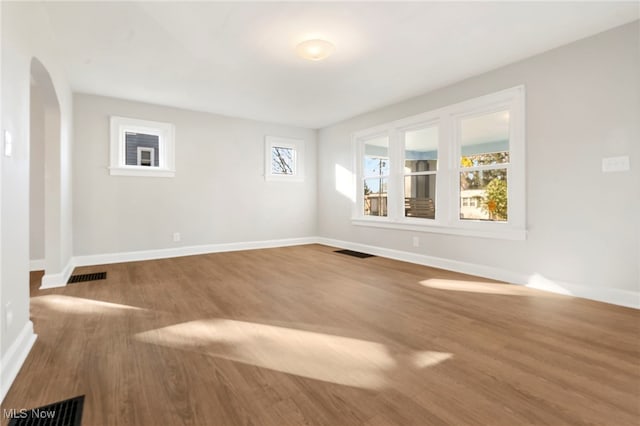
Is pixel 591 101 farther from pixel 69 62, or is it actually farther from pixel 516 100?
pixel 69 62

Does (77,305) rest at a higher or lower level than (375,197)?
lower

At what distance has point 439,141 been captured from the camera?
14.1 feet

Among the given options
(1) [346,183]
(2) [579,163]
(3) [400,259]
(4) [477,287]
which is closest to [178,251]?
(1) [346,183]

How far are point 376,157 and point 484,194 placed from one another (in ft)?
6.96

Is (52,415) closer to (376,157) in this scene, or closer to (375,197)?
(375,197)

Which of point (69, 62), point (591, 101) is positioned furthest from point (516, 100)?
point (69, 62)

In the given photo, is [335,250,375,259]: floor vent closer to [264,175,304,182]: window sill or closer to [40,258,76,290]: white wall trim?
[264,175,304,182]: window sill

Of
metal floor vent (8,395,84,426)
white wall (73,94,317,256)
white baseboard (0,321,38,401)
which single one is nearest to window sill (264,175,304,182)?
white wall (73,94,317,256)

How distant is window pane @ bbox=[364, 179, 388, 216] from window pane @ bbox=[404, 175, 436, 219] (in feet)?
1.65

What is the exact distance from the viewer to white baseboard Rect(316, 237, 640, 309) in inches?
108

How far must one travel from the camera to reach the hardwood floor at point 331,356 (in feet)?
4.44

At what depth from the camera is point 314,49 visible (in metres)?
2.96

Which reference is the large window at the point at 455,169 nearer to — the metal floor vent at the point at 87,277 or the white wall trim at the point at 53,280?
the metal floor vent at the point at 87,277

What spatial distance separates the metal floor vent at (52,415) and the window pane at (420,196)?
Answer: 4.27 metres
